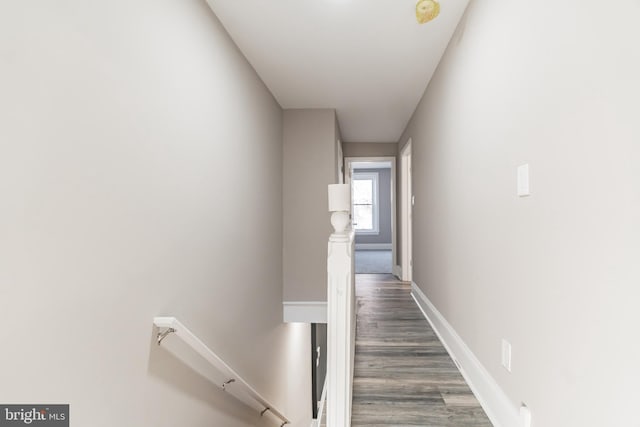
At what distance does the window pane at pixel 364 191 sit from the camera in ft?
32.6

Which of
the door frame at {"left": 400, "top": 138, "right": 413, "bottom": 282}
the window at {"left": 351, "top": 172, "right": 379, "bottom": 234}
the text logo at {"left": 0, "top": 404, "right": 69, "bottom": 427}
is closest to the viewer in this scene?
the text logo at {"left": 0, "top": 404, "right": 69, "bottom": 427}

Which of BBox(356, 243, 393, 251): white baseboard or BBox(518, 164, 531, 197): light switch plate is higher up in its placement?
BBox(518, 164, 531, 197): light switch plate

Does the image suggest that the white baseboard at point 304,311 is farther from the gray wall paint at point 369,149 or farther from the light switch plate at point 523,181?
the light switch plate at point 523,181

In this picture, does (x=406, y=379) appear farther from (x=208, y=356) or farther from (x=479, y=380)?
(x=208, y=356)

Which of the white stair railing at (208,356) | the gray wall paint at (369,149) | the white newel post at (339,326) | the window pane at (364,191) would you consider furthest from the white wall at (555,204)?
the window pane at (364,191)

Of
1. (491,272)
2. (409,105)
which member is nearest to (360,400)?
(491,272)

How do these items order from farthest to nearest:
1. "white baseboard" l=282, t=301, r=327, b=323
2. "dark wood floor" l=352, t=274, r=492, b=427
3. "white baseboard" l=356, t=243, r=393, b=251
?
"white baseboard" l=356, t=243, r=393, b=251, "white baseboard" l=282, t=301, r=327, b=323, "dark wood floor" l=352, t=274, r=492, b=427

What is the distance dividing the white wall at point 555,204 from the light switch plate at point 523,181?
37 millimetres

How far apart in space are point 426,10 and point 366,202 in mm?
8114

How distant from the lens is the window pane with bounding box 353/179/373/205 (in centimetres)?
995

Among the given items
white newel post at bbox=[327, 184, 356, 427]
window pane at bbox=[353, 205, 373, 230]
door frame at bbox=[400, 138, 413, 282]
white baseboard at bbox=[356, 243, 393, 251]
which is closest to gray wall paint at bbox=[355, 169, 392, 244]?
white baseboard at bbox=[356, 243, 393, 251]

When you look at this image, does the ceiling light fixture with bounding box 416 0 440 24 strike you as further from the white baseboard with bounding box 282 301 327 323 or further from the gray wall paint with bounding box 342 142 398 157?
the gray wall paint with bounding box 342 142 398 157

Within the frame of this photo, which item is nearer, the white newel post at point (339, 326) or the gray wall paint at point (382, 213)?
the white newel post at point (339, 326)

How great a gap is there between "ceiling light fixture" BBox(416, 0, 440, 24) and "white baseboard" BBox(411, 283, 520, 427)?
6.93 feet
